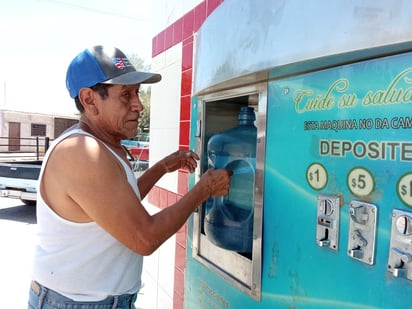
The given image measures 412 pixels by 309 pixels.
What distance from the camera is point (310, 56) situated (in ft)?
3.58

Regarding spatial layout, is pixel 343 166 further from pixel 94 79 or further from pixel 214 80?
pixel 94 79

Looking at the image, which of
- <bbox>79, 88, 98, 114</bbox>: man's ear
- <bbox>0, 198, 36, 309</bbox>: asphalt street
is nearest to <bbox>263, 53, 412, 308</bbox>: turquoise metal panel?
<bbox>79, 88, 98, 114</bbox>: man's ear

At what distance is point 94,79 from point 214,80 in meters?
0.47

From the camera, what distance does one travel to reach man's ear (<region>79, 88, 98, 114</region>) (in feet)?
5.11

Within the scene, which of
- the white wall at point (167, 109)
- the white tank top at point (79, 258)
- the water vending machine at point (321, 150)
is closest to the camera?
the water vending machine at point (321, 150)

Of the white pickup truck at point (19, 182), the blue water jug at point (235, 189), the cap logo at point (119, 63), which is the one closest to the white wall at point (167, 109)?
the blue water jug at point (235, 189)

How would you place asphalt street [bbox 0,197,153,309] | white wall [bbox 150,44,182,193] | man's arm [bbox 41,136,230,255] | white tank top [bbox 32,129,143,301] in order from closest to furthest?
1. man's arm [bbox 41,136,230,255]
2. white tank top [bbox 32,129,143,301]
3. white wall [bbox 150,44,182,193]
4. asphalt street [bbox 0,197,153,309]

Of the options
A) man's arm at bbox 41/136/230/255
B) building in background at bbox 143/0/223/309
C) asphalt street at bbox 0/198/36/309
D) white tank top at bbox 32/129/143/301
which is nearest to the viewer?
man's arm at bbox 41/136/230/255

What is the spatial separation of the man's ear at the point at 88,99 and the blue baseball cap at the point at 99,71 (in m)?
0.02

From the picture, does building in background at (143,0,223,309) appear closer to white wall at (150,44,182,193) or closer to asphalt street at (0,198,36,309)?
white wall at (150,44,182,193)

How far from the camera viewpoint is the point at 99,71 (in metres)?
1.53

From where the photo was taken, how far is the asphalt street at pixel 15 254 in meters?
4.27

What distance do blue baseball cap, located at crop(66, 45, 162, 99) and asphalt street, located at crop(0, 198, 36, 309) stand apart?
1698 millimetres

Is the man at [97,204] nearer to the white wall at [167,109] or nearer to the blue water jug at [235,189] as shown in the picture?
the blue water jug at [235,189]
